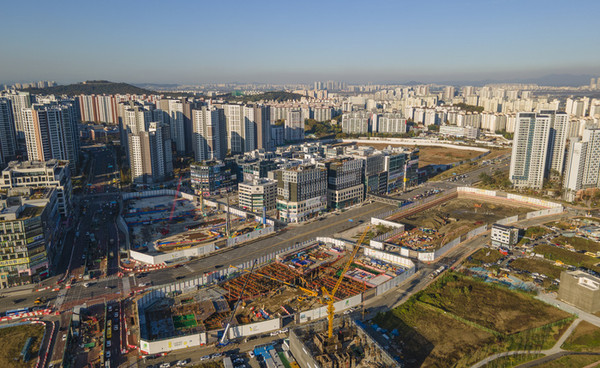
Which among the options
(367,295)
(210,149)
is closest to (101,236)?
(367,295)

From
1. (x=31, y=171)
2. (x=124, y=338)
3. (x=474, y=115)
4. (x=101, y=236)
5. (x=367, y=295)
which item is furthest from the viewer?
(x=474, y=115)

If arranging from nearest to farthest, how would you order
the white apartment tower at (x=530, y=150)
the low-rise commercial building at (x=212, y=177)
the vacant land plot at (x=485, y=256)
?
1. the vacant land plot at (x=485, y=256)
2. the low-rise commercial building at (x=212, y=177)
3. the white apartment tower at (x=530, y=150)

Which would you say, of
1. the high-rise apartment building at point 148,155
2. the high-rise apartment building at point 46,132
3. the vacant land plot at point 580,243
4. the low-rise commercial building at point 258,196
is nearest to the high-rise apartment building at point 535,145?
the vacant land plot at point 580,243

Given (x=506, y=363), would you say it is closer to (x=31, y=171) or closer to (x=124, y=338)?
(x=124, y=338)

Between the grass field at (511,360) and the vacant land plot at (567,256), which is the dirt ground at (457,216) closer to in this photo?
the vacant land plot at (567,256)

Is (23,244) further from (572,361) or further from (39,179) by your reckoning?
(572,361)

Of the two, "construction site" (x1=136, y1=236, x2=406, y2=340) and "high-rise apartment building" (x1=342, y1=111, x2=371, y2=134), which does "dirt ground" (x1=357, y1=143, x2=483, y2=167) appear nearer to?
"high-rise apartment building" (x1=342, y1=111, x2=371, y2=134)

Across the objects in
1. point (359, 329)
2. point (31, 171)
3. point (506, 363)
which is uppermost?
point (31, 171)

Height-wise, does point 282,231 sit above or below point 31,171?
below
